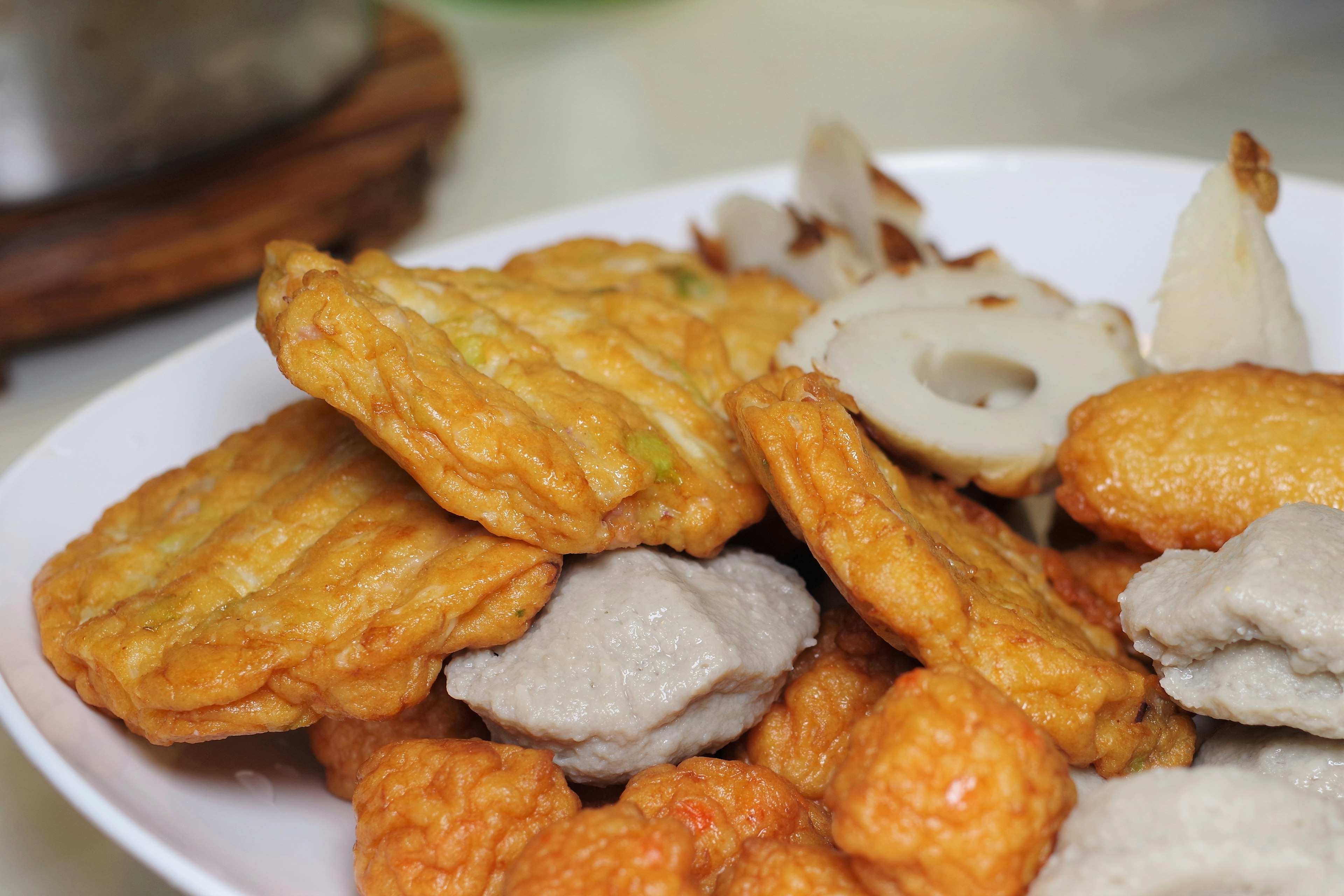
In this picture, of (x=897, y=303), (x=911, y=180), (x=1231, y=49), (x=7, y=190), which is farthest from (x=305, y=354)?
(x=1231, y=49)

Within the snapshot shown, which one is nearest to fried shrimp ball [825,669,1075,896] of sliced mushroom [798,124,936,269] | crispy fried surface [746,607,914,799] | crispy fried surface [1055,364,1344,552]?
crispy fried surface [746,607,914,799]

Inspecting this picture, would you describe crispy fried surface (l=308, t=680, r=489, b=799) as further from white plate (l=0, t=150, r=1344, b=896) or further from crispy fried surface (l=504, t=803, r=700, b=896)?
crispy fried surface (l=504, t=803, r=700, b=896)

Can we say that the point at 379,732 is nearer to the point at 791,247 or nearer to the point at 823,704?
the point at 823,704

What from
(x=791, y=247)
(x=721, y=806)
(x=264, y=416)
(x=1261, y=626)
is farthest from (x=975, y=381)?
(x=264, y=416)

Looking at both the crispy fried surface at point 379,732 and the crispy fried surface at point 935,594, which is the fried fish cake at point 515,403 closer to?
the crispy fried surface at point 935,594

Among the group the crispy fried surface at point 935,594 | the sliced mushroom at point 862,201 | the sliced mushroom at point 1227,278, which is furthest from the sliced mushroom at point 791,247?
the crispy fried surface at point 935,594

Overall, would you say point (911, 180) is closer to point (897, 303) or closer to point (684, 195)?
point (684, 195)
